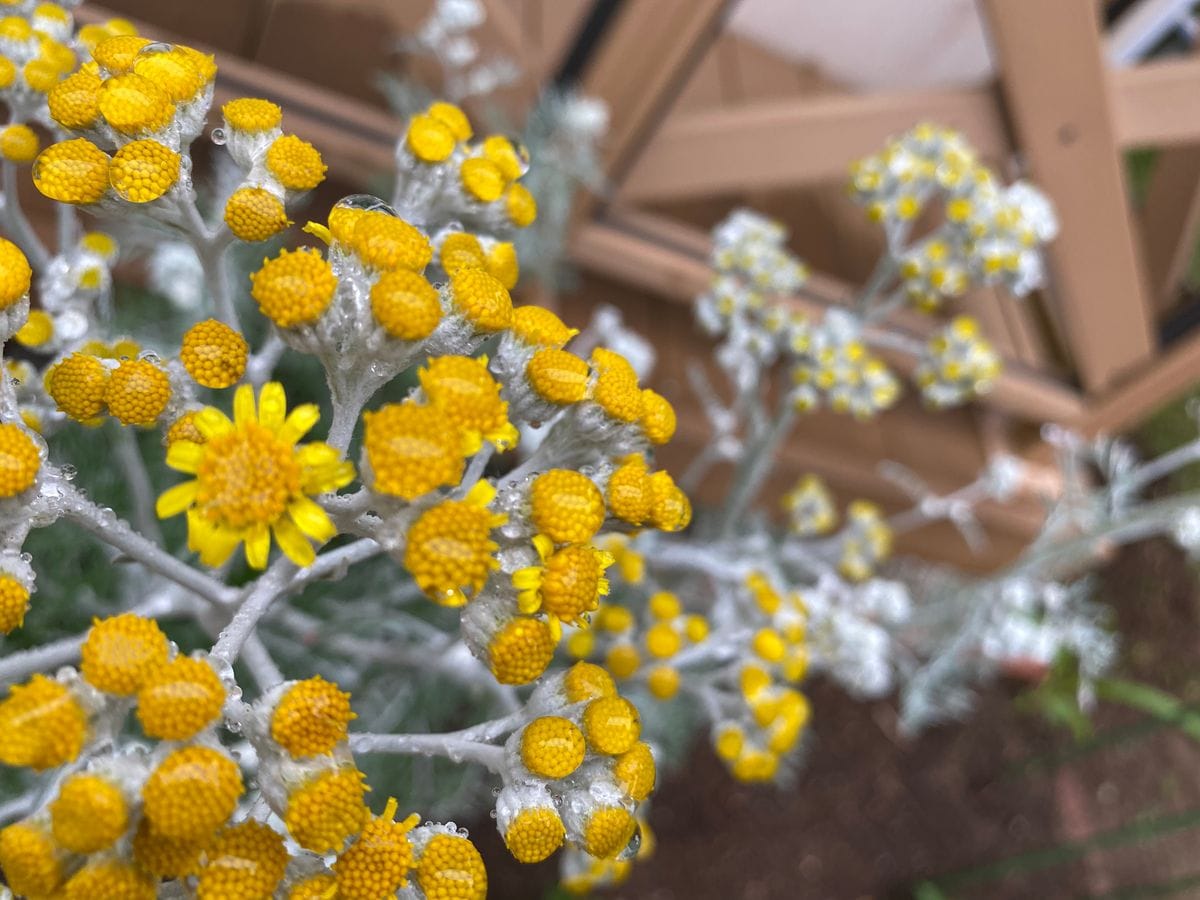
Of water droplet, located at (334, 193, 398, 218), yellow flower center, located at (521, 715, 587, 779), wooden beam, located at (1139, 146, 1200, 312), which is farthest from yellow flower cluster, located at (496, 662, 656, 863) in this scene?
wooden beam, located at (1139, 146, 1200, 312)

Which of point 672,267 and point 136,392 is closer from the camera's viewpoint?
point 136,392

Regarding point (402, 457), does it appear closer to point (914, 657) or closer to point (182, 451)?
point (182, 451)

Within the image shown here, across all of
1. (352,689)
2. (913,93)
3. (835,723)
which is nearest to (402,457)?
(352,689)

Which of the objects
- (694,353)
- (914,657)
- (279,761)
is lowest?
(279,761)

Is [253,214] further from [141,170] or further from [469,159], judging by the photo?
[469,159]

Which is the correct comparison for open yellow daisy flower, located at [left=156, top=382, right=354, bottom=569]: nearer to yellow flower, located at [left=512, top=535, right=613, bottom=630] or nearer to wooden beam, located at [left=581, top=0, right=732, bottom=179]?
yellow flower, located at [left=512, top=535, right=613, bottom=630]

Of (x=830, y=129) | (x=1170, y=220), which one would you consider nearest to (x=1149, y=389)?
(x=1170, y=220)
